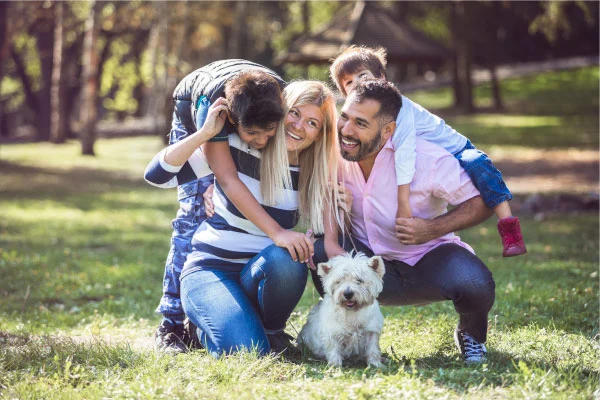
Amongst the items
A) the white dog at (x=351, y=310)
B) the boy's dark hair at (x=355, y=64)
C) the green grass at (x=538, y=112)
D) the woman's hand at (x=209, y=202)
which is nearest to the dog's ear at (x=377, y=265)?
the white dog at (x=351, y=310)

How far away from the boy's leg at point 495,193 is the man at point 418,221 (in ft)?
0.19

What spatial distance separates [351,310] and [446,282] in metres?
0.63

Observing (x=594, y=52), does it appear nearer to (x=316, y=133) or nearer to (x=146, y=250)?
(x=146, y=250)

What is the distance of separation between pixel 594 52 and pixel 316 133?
42739mm

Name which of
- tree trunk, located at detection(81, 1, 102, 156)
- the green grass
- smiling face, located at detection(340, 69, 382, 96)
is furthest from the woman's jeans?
the green grass

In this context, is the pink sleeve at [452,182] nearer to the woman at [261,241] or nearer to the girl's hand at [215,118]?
the woman at [261,241]

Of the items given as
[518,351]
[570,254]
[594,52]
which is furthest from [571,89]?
[518,351]

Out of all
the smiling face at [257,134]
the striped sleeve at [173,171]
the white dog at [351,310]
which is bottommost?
the white dog at [351,310]

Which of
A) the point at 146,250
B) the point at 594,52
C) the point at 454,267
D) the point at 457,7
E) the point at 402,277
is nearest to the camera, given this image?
the point at 454,267

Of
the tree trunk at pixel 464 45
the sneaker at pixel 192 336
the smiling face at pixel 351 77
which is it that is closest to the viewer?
the sneaker at pixel 192 336

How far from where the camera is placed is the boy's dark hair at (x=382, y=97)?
15.6 ft

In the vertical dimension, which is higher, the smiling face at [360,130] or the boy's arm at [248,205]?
the smiling face at [360,130]

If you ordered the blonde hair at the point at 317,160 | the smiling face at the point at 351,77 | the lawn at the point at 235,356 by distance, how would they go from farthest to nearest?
1. the smiling face at the point at 351,77
2. the blonde hair at the point at 317,160
3. the lawn at the point at 235,356

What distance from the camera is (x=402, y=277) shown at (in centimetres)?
499
